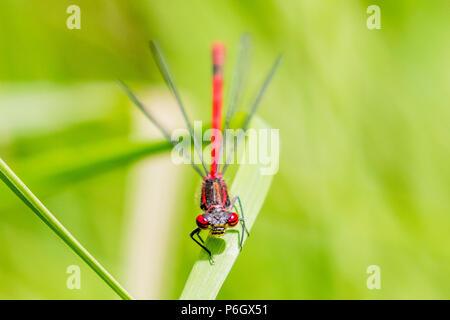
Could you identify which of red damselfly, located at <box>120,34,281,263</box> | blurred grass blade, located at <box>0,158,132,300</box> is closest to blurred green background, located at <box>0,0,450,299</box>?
red damselfly, located at <box>120,34,281,263</box>

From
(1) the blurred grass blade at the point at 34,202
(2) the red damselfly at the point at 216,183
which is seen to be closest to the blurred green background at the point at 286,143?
(2) the red damselfly at the point at 216,183

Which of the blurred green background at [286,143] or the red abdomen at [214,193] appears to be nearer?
the red abdomen at [214,193]

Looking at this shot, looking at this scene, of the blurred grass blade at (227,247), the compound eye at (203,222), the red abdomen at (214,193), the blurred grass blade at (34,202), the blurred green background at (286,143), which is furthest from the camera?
the blurred green background at (286,143)

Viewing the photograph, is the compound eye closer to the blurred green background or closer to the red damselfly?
the red damselfly

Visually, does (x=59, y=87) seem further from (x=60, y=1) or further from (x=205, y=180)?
(x=205, y=180)

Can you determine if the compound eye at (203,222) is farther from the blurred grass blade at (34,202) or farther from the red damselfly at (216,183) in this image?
the blurred grass blade at (34,202)

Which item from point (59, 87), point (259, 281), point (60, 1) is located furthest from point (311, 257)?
point (60, 1)

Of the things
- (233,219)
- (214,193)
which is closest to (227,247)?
(233,219)
